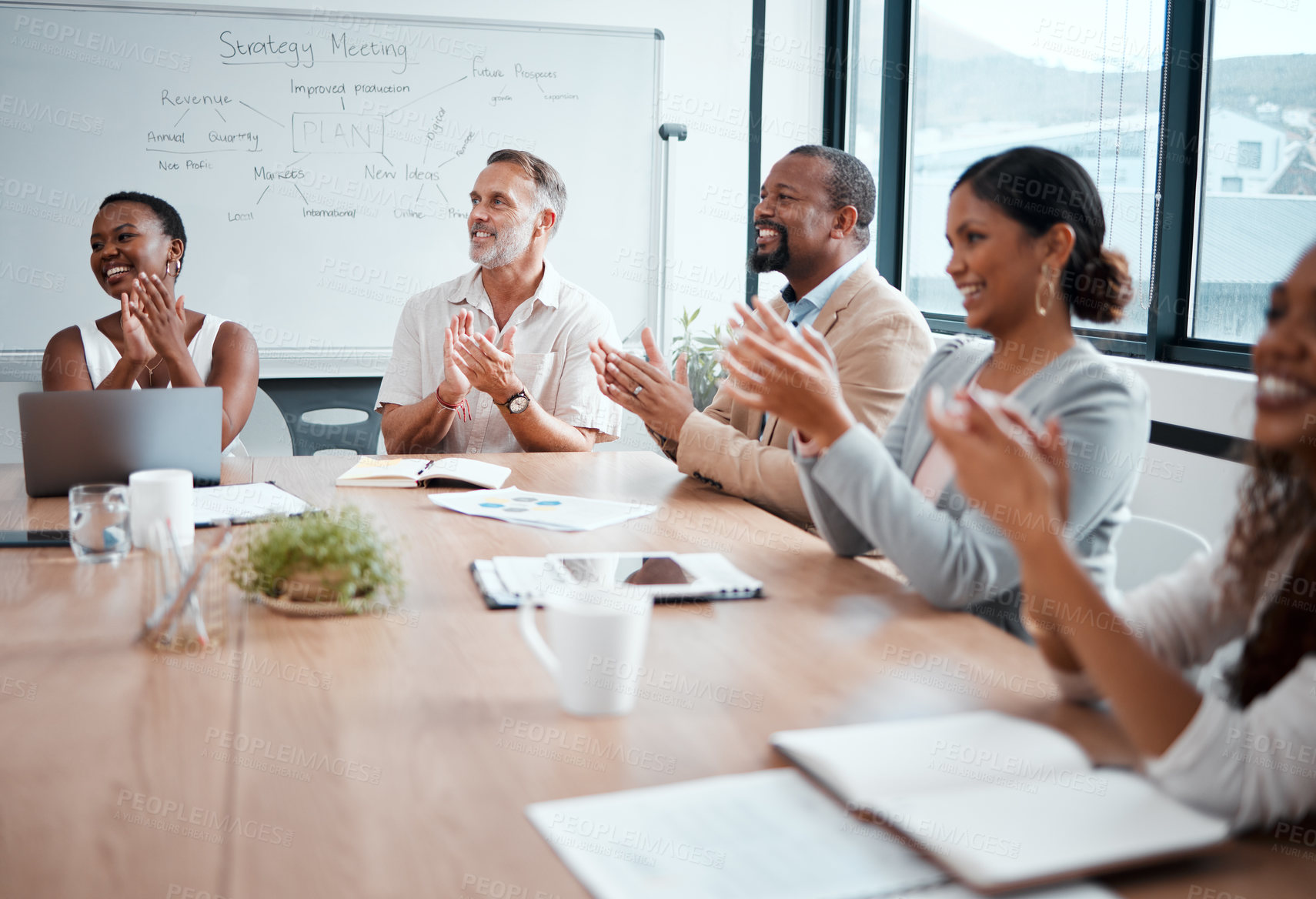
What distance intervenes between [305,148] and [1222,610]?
10.6 ft

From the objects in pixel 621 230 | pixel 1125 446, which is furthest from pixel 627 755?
pixel 621 230

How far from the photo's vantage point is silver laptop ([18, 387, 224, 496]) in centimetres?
179

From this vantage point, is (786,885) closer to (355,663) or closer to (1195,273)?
(355,663)

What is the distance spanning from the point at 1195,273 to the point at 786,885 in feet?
8.03

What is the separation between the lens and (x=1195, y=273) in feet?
8.70

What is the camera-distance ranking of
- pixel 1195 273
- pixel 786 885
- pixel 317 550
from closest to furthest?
pixel 786 885, pixel 317 550, pixel 1195 273

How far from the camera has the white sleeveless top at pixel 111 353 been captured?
2.63 metres

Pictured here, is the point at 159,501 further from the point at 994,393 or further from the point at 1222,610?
the point at 1222,610

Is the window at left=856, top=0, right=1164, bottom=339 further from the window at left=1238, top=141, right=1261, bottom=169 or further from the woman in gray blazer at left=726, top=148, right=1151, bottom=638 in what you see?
the woman in gray blazer at left=726, top=148, right=1151, bottom=638

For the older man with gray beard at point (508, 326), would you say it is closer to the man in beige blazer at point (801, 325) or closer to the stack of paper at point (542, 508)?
the man in beige blazer at point (801, 325)

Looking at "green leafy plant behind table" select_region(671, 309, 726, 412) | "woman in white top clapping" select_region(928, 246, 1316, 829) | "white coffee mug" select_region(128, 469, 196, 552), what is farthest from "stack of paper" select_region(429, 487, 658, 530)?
"green leafy plant behind table" select_region(671, 309, 726, 412)

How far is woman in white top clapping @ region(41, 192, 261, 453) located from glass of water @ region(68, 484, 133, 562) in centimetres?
98

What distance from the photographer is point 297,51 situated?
136 inches

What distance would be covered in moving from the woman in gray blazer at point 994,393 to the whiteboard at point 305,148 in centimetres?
232
